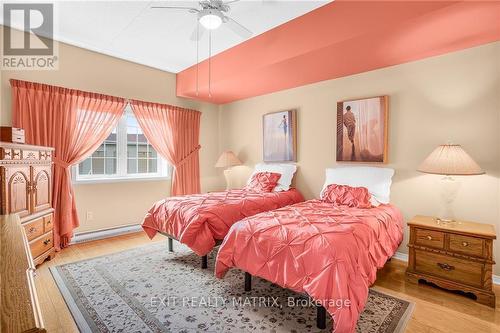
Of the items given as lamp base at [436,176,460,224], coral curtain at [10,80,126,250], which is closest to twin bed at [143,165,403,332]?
lamp base at [436,176,460,224]

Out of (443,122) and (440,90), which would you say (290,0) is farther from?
(443,122)

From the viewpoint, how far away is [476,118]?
8.34 ft

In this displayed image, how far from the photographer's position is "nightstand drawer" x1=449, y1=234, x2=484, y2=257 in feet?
7.02

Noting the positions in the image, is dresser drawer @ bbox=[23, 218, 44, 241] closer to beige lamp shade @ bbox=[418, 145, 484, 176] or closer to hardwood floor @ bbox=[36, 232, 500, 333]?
hardwood floor @ bbox=[36, 232, 500, 333]

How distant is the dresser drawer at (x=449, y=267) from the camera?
84.6 inches

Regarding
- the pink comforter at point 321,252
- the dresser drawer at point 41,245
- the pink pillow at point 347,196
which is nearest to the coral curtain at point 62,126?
the dresser drawer at point 41,245

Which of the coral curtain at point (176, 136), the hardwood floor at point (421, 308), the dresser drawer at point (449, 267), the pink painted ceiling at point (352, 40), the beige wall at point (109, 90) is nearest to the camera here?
the hardwood floor at point (421, 308)

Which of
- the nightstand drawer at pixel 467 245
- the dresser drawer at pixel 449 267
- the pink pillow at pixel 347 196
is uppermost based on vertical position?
the pink pillow at pixel 347 196

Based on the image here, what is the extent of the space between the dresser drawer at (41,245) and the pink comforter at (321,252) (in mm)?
1999

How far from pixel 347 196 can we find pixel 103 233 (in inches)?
138

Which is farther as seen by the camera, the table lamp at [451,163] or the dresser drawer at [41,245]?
the dresser drawer at [41,245]

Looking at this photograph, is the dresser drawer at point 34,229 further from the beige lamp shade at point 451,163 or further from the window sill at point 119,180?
the beige lamp shade at point 451,163

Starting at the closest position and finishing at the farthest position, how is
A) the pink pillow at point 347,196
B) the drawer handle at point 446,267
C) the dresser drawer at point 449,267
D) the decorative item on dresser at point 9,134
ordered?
the dresser drawer at point 449,267, the drawer handle at point 446,267, the decorative item on dresser at point 9,134, the pink pillow at point 347,196

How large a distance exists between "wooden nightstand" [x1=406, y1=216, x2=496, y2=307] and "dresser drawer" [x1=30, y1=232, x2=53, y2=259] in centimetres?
378
